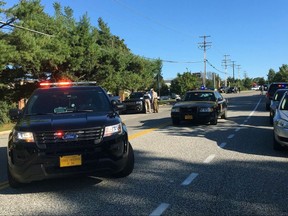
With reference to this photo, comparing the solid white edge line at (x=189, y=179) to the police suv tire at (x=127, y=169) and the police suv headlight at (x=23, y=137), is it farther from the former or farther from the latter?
the police suv headlight at (x=23, y=137)

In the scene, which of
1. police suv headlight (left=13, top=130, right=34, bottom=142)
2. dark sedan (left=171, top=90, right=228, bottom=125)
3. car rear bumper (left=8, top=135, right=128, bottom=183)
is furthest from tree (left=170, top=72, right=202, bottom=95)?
police suv headlight (left=13, top=130, right=34, bottom=142)

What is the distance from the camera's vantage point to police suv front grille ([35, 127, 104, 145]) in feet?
20.6

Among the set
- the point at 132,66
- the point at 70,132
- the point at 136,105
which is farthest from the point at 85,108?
the point at 132,66

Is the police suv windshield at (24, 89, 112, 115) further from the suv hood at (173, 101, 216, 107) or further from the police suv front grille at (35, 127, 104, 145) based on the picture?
the suv hood at (173, 101, 216, 107)

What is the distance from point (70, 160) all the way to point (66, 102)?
1.79m

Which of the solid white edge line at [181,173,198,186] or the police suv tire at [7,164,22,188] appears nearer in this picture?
the police suv tire at [7,164,22,188]

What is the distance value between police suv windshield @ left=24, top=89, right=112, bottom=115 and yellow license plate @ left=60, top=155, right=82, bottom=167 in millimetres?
1406

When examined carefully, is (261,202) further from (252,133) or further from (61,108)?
(252,133)

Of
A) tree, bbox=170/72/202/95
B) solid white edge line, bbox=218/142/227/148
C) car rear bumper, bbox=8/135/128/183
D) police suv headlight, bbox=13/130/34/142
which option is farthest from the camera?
tree, bbox=170/72/202/95

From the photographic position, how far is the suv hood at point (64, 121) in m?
6.40

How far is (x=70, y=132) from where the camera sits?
20.7ft

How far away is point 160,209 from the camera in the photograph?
5492mm

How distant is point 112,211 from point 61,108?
2714mm

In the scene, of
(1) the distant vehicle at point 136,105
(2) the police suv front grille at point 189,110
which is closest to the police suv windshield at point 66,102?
(2) the police suv front grille at point 189,110
